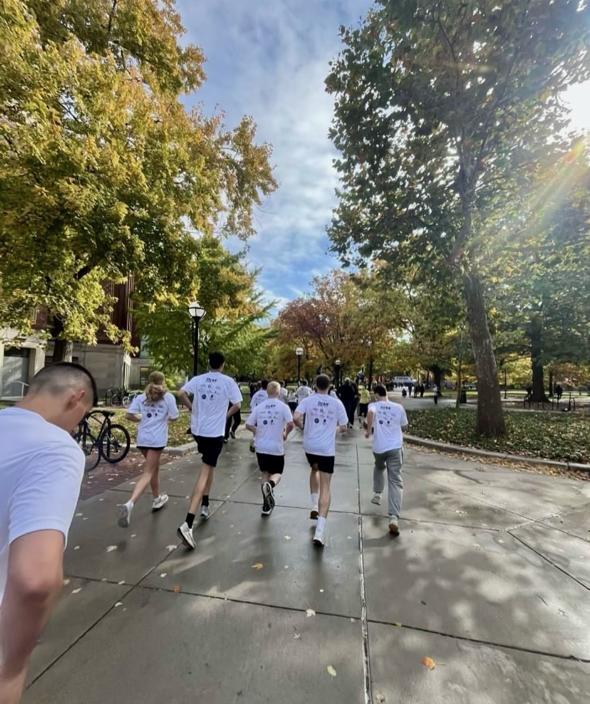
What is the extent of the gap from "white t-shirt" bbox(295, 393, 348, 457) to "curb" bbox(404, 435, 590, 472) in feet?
19.3

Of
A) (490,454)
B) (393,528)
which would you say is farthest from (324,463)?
(490,454)

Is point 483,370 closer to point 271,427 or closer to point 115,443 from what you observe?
point 271,427

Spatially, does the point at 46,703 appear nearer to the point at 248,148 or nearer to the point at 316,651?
the point at 316,651

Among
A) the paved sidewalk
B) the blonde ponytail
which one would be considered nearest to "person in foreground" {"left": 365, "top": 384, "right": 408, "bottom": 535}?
the paved sidewalk

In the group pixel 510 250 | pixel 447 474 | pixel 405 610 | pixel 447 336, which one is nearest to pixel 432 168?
pixel 510 250

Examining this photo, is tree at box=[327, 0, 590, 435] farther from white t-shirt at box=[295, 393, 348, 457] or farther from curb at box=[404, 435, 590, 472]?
white t-shirt at box=[295, 393, 348, 457]

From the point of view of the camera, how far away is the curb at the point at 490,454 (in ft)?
24.9

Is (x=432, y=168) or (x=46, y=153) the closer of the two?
(x=46, y=153)

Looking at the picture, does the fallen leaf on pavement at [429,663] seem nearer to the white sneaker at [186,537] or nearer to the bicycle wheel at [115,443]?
the white sneaker at [186,537]

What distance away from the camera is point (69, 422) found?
1464 mm

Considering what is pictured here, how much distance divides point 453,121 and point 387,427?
724cm

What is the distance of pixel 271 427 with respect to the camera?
15.9 ft

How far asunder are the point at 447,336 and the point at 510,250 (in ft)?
47.4

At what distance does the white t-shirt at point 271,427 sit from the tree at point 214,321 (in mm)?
10596
